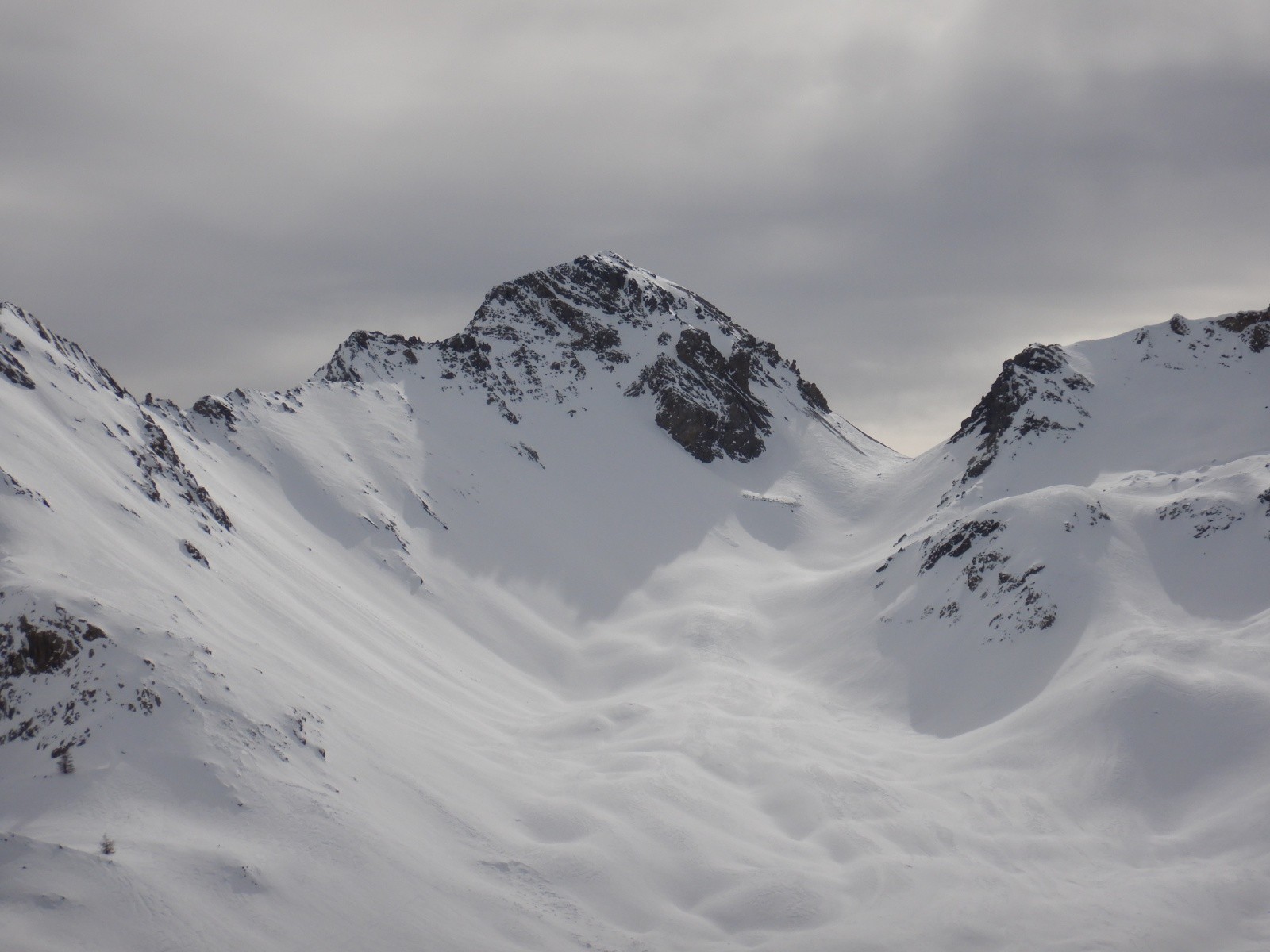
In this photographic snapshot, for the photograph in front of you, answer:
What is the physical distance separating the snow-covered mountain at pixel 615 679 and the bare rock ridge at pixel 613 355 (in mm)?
9025

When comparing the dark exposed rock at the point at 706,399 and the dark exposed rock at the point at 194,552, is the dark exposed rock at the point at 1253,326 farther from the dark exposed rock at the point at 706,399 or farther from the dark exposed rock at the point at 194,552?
the dark exposed rock at the point at 194,552

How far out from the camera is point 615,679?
6531cm

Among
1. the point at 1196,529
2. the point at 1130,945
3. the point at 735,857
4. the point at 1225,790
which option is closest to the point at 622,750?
the point at 735,857

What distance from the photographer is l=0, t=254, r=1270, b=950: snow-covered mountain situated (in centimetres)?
3197

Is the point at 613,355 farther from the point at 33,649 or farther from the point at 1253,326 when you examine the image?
the point at 33,649

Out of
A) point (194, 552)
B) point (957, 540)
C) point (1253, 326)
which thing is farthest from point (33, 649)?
point (1253, 326)

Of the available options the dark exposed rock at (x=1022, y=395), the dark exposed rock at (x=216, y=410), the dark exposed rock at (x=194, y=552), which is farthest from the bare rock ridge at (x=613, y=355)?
the dark exposed rock at (x=194, y=552)

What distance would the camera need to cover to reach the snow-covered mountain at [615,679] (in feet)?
105

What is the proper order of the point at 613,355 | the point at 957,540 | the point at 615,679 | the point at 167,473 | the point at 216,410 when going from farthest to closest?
the point at 613,355
the point at 216,410
the point at 957,540
the point at 615,679
the point at 167,473

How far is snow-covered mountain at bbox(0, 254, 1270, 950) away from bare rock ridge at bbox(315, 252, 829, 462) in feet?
29.6

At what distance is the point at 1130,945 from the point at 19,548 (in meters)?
41.8

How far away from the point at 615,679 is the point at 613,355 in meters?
57.5

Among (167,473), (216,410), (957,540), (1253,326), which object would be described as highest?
(1253,326)

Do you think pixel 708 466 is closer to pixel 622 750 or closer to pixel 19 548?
pixel 622 750
